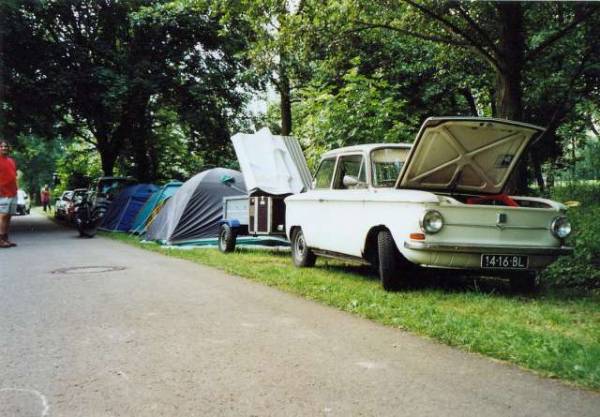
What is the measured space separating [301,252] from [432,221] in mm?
3556

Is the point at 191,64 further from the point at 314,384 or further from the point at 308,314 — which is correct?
the point at 314,384

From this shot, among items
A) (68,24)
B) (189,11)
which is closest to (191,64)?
(189,11)

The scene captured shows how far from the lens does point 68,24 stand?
22.5 metres

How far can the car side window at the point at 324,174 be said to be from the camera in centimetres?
881

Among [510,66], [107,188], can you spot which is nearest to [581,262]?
[510,66]

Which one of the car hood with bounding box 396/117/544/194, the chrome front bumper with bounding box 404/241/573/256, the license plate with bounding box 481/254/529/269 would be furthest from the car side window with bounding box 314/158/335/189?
the license plate with bounding box 481/254/529/269

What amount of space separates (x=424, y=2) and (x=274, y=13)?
2786mm

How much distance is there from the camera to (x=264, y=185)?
11.3m

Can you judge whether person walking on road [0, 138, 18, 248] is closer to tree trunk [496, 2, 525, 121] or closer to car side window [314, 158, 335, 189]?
car side window [314, 158, 335, 189]

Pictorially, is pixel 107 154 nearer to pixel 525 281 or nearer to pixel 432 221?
pixel 432 221

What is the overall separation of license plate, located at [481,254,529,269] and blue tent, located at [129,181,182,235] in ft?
36.9

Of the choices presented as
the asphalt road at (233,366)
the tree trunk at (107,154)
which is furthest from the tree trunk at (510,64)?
the tree trunk at (107,154)

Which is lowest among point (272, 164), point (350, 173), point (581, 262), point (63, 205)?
point (581, 262)

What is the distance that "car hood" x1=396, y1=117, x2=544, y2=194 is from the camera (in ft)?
22.4
